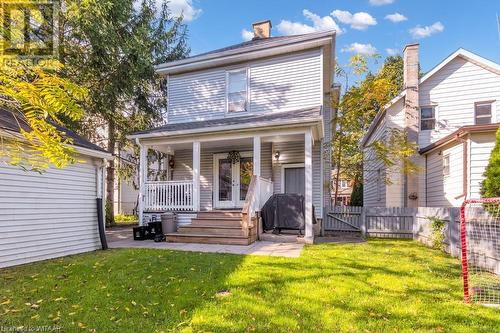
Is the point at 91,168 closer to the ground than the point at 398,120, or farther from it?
closer to the ground

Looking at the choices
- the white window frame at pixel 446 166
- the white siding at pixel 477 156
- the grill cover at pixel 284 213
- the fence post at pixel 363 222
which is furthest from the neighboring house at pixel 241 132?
the white siding at pixel 477 156

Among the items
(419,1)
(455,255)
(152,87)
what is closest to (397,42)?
(419,1)

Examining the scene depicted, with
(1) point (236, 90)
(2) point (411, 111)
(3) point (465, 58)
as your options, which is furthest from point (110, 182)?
(3) point (465, 58)

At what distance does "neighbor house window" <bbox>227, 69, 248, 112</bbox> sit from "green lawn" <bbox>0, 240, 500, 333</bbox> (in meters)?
6.48

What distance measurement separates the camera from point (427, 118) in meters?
12.3

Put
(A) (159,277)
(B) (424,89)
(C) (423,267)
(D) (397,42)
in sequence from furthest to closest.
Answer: (D) (397,42) → (B) (424,89) → (C) (423,267) → (A) (159,277)

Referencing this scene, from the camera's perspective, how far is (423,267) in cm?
538

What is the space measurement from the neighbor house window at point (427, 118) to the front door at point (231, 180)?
24.4ft

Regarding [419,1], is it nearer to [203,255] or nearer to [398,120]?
[398,120]

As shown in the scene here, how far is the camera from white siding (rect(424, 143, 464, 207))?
994cm

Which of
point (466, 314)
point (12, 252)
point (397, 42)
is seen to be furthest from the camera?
point (397, 42)

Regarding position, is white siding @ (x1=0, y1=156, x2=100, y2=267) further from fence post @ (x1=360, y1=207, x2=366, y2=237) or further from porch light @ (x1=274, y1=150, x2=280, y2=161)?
fence post @ (x1=360, y1=207, x2=366, y2=237)

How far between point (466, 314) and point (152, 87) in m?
15.6

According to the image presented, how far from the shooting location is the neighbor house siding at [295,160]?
10.6 meters
